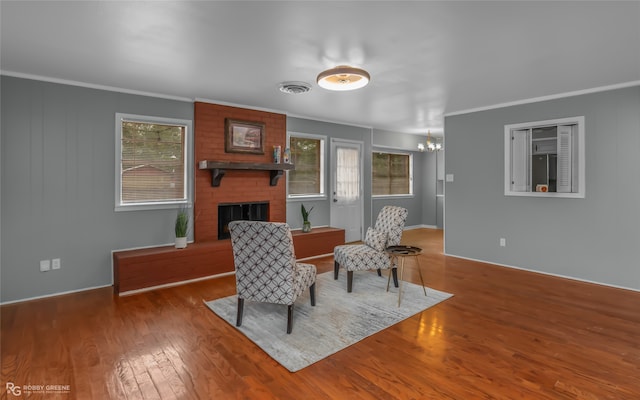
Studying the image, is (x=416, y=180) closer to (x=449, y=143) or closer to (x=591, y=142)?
(x=449, y=143)

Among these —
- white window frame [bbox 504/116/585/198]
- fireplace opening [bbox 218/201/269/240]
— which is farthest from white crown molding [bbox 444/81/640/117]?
fireplace opening [bbox 218/201/269/240]

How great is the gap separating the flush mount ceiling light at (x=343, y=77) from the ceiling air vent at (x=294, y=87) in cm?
60

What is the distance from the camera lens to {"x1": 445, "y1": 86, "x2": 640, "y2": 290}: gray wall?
408 centimetres

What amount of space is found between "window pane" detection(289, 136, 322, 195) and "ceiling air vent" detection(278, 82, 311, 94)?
190cm

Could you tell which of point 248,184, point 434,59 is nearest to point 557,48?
point 434,59

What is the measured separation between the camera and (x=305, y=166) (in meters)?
6.34

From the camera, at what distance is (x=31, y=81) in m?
3.71

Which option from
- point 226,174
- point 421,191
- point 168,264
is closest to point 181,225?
point 168,264

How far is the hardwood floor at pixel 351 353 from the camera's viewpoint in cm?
211

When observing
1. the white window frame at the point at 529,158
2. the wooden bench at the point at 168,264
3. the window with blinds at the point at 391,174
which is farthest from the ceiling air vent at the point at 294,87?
the window with blinds at the point at 391,174

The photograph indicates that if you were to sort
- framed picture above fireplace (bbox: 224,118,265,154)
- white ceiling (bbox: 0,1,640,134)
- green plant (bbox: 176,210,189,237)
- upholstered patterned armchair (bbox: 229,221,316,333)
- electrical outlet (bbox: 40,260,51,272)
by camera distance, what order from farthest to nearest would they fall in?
1. framed picture above fireplace (bbox: 224,118,265,154)
2. green plant (bbox: 176,210,189,237)
3. electrical outlet (bbox: 40,260,51,272)
4. upholstered patterned armchair (bbox: 229,221,316,333)
5. white ceiling (bbox: 0,1,640,134)

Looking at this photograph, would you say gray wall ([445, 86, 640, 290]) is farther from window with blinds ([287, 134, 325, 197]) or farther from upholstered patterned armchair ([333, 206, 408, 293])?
window with blinds ([287, 134, 325, 197])

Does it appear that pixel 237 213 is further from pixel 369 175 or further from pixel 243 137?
pixel 369 175

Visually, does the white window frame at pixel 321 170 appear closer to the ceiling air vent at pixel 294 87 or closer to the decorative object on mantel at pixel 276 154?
the decorative object on mantel at pixel 276 154
